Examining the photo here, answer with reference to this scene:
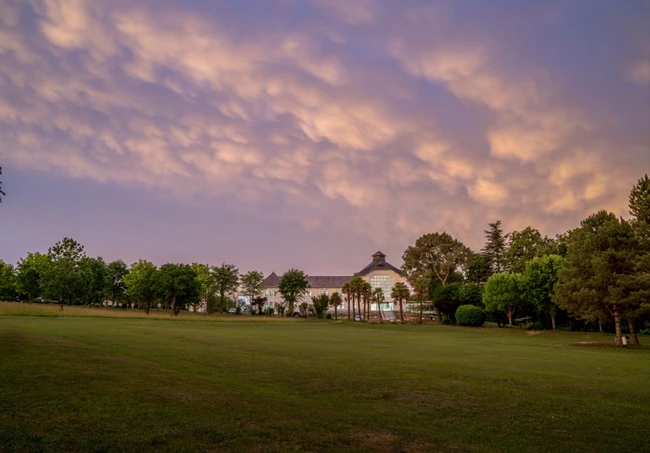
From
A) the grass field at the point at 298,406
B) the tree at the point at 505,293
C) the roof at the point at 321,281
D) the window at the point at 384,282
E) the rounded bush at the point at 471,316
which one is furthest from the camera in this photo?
the roof at the point at 321,281

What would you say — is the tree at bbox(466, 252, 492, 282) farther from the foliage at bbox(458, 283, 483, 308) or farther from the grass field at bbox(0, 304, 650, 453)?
the grass field at bbox(0, 304, 650, 453)

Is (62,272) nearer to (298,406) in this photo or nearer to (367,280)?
(298,406)

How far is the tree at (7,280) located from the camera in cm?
11445

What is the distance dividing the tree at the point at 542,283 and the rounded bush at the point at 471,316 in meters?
10.5

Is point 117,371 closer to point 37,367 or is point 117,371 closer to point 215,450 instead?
point 37,367

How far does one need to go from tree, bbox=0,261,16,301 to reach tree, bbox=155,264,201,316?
132ft

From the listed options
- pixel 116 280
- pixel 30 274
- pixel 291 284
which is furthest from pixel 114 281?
pixel 291 284

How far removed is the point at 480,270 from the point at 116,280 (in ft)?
325

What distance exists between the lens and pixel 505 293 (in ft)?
270

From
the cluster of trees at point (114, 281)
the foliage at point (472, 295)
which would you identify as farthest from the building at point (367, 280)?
the foliage at point (472, 295)

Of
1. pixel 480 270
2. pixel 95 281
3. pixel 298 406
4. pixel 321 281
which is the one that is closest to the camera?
pixel 298 406

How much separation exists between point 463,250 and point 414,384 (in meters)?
102

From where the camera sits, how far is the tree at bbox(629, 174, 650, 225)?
4925cm

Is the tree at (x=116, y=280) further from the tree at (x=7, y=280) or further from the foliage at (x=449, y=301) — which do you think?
the foliage at (x=449, y=301)
